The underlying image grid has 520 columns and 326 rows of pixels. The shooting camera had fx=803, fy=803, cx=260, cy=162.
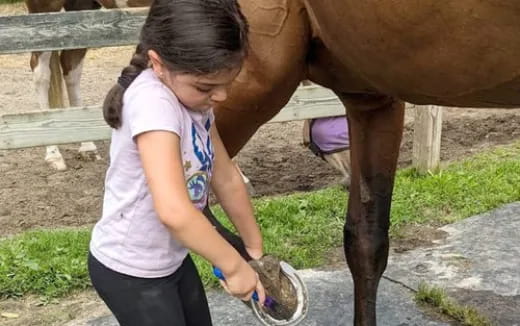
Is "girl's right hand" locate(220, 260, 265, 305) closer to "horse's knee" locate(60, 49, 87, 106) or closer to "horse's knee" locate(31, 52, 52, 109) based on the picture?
"horse's knee" locate(31, 52, 52, 109)

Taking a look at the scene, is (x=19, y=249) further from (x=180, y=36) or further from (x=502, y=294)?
(x=180, y=36)

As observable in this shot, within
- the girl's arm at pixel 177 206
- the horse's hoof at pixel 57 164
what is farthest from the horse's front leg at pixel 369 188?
the horse's hoof at pixel 57 164

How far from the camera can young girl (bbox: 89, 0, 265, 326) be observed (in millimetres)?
1529

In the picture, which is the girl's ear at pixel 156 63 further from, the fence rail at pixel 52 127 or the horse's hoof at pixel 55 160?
the horse's hoof at pixel 55 160

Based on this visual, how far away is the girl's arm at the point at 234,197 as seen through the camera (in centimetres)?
191

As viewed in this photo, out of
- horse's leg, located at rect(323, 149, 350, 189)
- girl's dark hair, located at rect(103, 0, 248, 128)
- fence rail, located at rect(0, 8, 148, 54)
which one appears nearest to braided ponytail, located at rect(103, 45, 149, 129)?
girl's dark hair, located at rect(103, 0, 248, 128)

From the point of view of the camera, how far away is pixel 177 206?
151 cm

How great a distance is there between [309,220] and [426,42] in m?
2.25

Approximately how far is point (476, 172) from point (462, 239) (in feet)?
3.31

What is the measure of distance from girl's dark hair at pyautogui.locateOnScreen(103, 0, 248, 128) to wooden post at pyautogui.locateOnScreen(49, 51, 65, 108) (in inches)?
161

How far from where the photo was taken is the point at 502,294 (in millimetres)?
3059

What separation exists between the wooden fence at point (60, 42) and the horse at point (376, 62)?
1752 mm

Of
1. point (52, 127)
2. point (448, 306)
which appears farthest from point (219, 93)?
point (52, 127)

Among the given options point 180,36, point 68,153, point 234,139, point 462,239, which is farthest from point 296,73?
point 68,153
